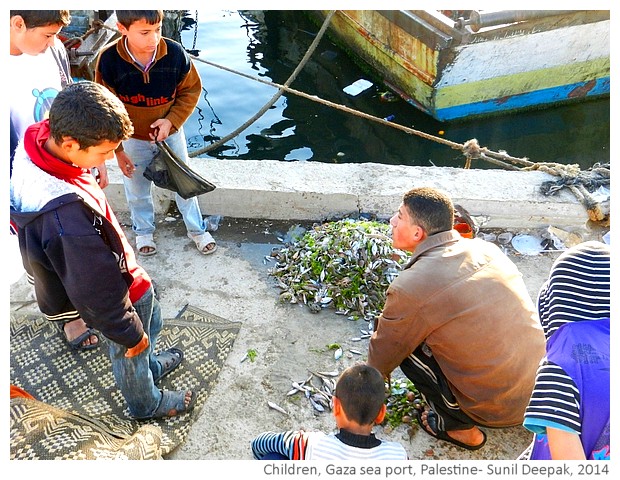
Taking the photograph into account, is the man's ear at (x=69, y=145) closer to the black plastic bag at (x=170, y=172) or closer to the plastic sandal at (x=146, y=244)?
the black plastic bag at (x=170, y=172)

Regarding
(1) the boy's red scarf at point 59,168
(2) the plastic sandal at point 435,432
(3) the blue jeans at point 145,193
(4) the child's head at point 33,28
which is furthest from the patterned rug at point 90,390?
(4) the child's head at point 33,28

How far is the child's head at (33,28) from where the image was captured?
3.20 meters

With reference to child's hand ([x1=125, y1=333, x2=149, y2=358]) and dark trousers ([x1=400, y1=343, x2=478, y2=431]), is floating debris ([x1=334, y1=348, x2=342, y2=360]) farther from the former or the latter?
child's hand ([x1=125, y1=333, x2=149, y2=358])

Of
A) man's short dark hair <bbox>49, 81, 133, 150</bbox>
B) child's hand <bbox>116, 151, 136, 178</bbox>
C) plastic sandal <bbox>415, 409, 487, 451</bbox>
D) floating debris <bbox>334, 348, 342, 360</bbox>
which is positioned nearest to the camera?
man's short dark hair <bbox>49, 81, 133, 150</bbox>

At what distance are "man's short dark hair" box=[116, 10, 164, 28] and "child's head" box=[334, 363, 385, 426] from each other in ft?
8.99

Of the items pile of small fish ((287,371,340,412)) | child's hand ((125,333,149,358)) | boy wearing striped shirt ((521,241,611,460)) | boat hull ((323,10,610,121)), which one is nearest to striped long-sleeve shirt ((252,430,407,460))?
boy wearing striped shirt ((521,241,611,460))

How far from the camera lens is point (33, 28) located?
326cm

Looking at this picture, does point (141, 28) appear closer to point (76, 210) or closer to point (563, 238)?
point (76, 210)

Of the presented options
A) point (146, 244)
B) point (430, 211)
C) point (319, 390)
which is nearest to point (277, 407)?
point (319, 390)

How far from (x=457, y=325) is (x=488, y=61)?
8.69 meters

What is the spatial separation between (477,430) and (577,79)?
33.4ft

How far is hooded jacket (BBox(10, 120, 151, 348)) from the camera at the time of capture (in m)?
2.52
